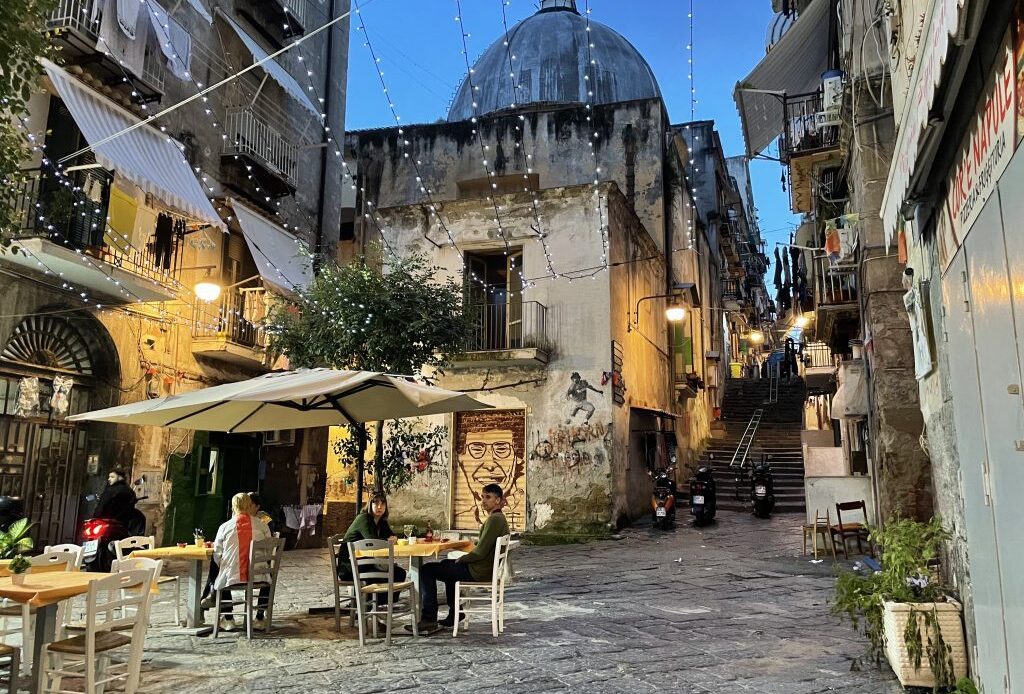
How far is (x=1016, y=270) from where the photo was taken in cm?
285

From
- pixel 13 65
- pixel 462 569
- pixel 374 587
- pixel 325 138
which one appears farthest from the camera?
pixel 325 138

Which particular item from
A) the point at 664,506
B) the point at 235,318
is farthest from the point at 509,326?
the point at 235,318

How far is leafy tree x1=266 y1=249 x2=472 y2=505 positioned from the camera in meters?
10.8

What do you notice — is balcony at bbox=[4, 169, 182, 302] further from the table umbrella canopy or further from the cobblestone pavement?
the cobblestone pavement

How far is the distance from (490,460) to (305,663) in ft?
30.7

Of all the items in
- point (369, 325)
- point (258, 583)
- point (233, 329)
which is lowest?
point (258, 583)

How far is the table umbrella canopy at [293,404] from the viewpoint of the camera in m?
6.20

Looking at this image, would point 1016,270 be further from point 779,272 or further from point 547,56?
point 547,56

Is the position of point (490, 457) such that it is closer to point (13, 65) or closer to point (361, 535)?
point (361, 535)

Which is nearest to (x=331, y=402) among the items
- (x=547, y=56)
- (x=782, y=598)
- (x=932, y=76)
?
(x=782, y=598)

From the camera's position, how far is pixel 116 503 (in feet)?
28.4

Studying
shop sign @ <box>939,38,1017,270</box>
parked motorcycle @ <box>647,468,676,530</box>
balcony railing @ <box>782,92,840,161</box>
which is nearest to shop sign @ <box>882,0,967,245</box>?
shop sign @ <box>939,38,1017,270</box>

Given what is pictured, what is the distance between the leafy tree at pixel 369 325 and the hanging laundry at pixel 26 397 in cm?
318

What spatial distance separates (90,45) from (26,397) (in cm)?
491
